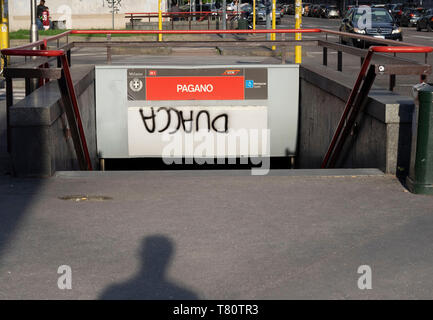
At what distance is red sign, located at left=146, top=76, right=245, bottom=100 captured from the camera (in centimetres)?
1420

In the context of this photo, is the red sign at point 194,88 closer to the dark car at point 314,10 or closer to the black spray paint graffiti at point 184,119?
the black spray paint graffiti at point 184,119

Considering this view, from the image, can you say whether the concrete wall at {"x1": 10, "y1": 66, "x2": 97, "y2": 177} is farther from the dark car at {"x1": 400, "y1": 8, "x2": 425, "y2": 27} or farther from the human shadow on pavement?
the dark car at {"x1": 400, "y1": 8, "x2": 425, "y2": 27}

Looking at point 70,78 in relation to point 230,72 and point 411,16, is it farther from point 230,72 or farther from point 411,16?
point 411,16

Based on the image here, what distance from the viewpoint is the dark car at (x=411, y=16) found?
5334 cm

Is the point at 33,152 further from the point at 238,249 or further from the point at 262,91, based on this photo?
the point at 262,91

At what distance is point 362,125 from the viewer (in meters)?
8.97

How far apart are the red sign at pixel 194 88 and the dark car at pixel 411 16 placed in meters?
41.4

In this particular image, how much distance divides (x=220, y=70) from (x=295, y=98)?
5.03 ft

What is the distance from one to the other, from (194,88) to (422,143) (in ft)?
26.2

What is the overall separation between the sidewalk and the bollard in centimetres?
19

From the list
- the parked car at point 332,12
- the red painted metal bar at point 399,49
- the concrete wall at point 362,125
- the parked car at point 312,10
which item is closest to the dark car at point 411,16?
the parked car at point 332,12

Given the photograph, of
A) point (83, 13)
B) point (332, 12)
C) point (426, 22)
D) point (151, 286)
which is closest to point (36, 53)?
point (151, 286)
